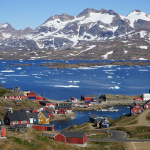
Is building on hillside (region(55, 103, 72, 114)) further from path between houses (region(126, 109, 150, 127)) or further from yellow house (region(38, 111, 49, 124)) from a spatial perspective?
path between houses (region(126, 109, 150, 127))

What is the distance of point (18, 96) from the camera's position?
65.9 metres

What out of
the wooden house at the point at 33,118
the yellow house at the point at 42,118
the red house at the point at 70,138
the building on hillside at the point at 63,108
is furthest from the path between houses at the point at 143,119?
the building on hillside at the point at 63,108

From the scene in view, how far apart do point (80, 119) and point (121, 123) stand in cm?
1221

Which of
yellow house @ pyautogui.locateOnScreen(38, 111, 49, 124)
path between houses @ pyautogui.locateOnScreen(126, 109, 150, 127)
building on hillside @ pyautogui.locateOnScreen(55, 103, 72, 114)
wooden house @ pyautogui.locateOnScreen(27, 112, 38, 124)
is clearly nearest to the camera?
path between houses @ pyautogui.locateOnScreen(126, 109, 150, 127)

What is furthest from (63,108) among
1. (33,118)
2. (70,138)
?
(70,138)

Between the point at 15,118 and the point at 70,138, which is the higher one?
the point at 15,118

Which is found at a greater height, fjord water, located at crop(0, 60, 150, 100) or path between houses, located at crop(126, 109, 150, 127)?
fjord water, located at crop(0, 60, 150, 100)

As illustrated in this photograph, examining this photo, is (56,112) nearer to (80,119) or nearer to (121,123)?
(80,119)

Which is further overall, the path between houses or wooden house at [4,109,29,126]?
wooden house at [4,109,29,126]

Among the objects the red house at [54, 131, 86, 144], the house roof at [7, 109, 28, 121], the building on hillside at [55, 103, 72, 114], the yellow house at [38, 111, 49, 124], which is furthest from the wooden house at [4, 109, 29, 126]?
the building on hillside at [55, 103, 72, 114]

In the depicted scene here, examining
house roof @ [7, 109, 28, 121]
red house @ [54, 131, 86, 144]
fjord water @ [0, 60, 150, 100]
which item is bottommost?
red house @ [54, 131, 86, 144]

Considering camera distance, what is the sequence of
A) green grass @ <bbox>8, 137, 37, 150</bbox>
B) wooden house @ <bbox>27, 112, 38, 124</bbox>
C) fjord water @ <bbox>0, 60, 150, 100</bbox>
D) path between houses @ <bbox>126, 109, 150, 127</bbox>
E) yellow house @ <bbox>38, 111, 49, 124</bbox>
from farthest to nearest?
fjord water @ <bbox>0, 60, 150, 100</bbox>, yellow house @ <bbox>38, 111, 49, 124</bbox>, wooden house @ <bbox>27, 112, 38, 124</bbox>, path between houses @ <bbox>126, 109, 150, 127</bbox>, green grass @ <bbox>8, 137, 37, 150</bbox>

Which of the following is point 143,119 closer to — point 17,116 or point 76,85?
point 17,116

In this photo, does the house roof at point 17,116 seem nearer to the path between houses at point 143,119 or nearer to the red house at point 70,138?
the red house at point 70,138
